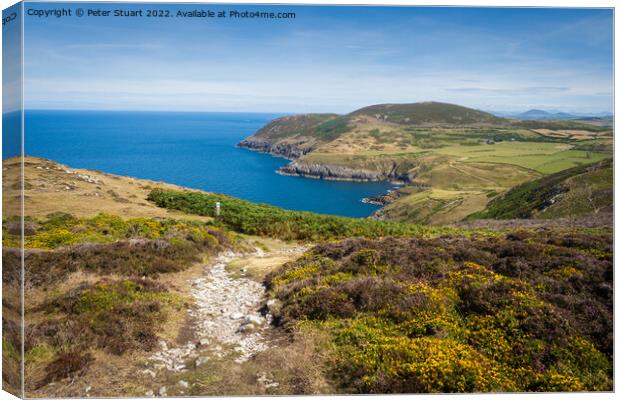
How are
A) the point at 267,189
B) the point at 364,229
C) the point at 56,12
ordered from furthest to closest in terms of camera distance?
the point at 267,189, the point at 364,229, the point at 56,12

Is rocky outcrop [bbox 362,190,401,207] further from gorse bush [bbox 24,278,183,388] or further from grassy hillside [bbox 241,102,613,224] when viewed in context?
gorse bush [bbox 24,278,183,388]

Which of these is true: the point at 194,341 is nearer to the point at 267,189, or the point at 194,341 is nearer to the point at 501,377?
the point at 501,377

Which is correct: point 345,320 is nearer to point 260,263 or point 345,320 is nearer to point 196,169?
point 260,263

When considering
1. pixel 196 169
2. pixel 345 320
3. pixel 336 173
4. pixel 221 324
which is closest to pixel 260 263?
pixel 221 324

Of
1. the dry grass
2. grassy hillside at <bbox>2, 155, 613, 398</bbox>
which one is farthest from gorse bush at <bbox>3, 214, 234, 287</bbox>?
the dry grass

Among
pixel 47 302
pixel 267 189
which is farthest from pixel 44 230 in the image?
pixel 267 189

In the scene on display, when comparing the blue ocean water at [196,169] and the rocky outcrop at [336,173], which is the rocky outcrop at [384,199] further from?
the rocky outcrop at [336,173]
